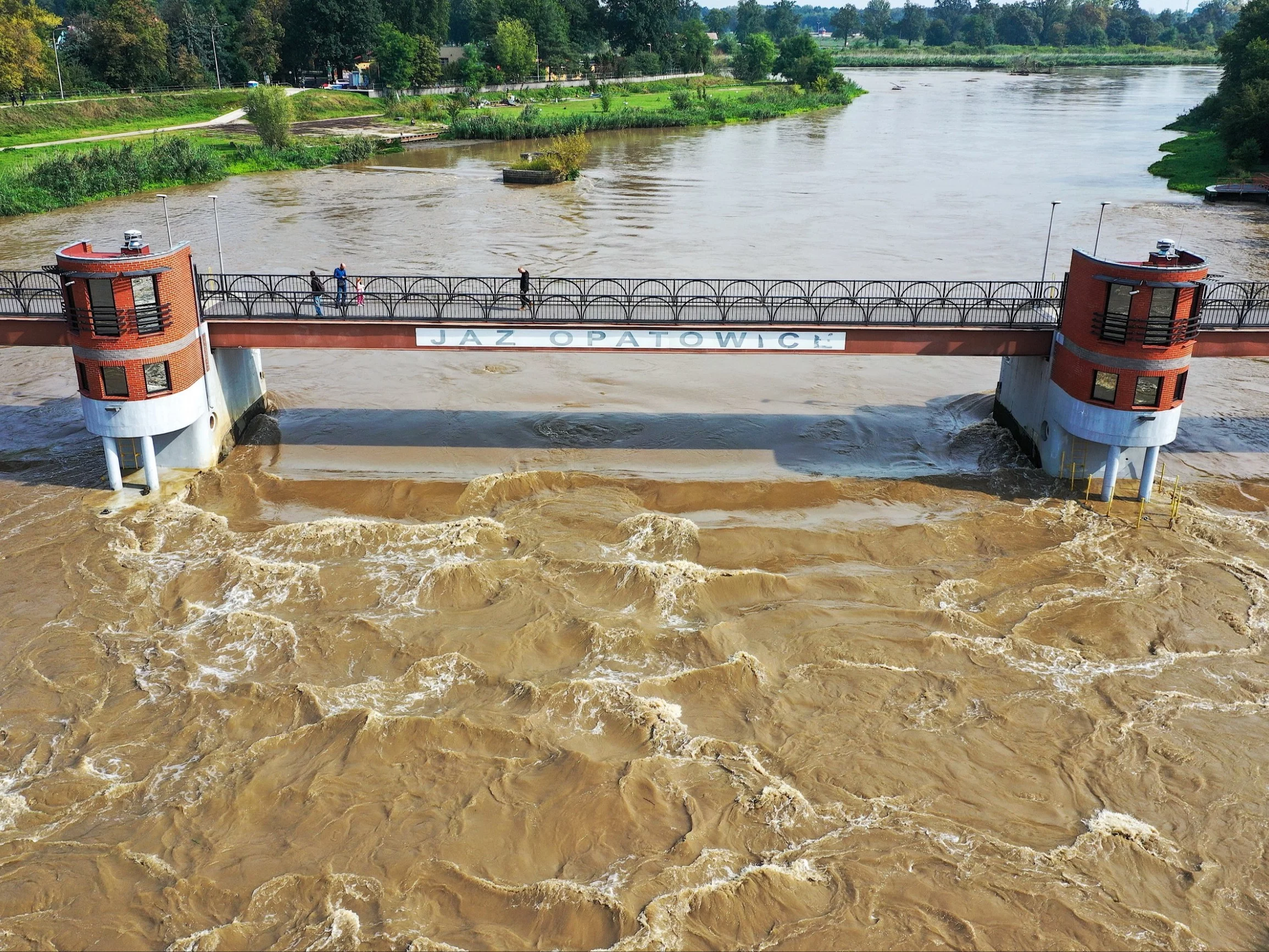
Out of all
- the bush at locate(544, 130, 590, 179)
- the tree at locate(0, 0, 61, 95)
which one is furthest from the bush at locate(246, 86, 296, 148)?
the bush at locate(544, 130, 590, 179)

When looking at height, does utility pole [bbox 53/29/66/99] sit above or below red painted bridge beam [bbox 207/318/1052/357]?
above

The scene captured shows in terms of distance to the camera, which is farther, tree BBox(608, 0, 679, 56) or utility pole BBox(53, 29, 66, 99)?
tree BBox(608, 0, 679, 56)

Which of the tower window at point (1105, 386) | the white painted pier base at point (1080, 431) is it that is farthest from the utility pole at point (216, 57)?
the tower window at point (1105, 386)

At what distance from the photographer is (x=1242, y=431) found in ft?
126

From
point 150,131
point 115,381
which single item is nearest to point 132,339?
point 115,381

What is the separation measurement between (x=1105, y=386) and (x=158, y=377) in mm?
26839

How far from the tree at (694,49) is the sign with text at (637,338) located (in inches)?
6425

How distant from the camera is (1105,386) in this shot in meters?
31.4

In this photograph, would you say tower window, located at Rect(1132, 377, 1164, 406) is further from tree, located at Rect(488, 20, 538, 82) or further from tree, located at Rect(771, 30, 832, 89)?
tree, located at Rect(771, 30, 832, 89)

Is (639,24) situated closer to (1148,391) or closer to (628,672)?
(1148,391)

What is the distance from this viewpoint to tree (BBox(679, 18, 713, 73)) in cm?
18300

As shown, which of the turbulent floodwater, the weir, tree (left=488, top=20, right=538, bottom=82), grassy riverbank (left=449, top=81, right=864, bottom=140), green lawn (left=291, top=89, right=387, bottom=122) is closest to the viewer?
the turbulent floodwater

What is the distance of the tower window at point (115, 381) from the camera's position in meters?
30.9

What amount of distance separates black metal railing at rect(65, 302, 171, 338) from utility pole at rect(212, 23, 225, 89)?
10514cm
